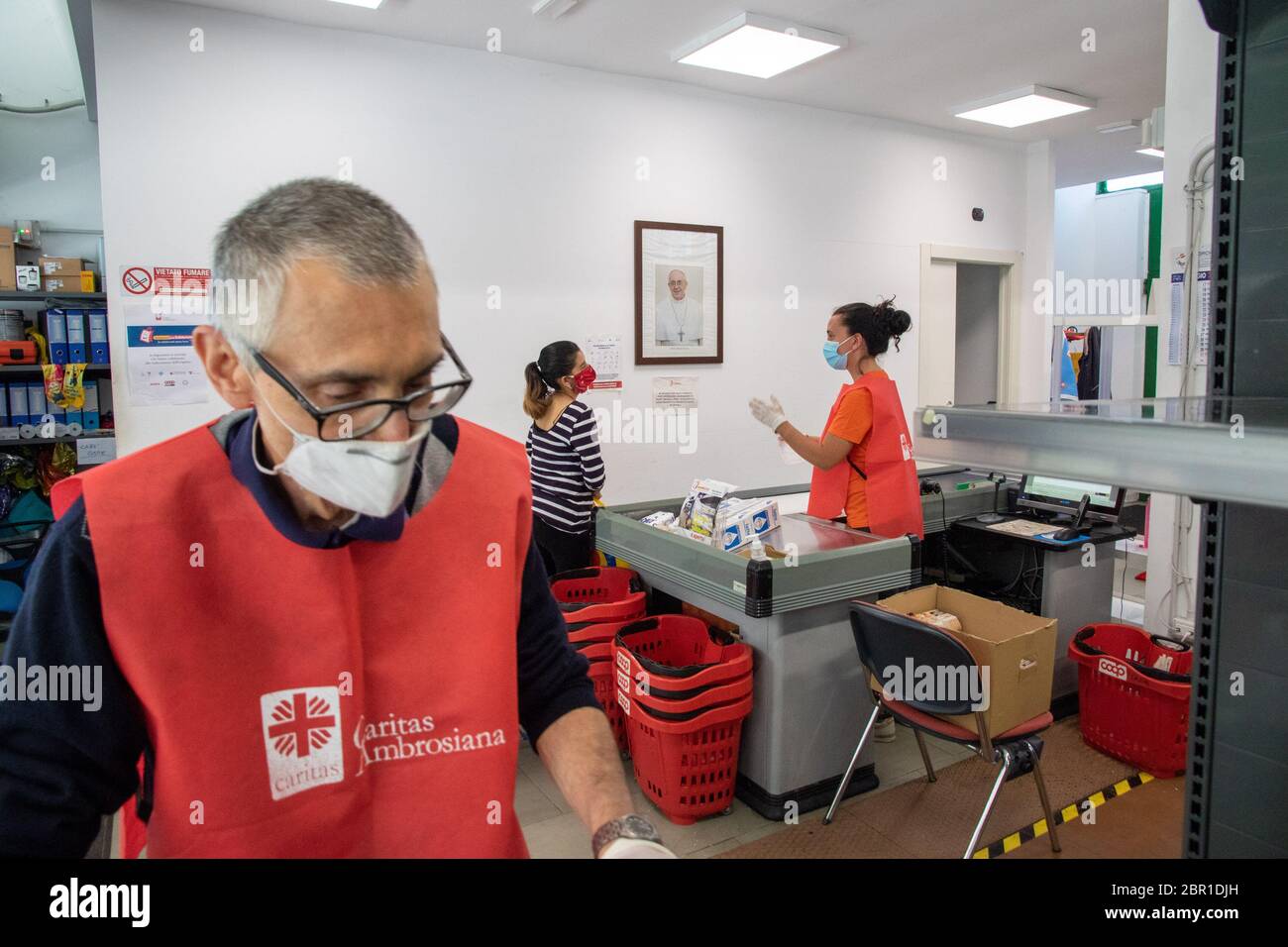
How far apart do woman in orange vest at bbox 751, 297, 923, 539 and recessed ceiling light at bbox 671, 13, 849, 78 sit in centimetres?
153

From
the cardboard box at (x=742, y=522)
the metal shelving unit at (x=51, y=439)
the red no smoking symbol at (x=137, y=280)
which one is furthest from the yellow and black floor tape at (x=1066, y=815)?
the metal shelving unit at (x=51, y=439)

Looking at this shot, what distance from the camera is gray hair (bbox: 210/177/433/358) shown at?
770 mm

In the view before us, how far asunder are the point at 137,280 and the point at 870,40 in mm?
3599

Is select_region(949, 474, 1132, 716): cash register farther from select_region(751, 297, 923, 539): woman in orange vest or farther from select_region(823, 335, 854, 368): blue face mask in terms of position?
select_region(823, 335, 854, 368): blue face mask

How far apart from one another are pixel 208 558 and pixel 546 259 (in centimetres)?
376

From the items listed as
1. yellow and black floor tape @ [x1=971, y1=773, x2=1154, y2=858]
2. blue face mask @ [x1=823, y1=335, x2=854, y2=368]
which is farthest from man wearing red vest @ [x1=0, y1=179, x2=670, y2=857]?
blue face mask @ [x1=823, y1=335, x2=854, y2=368]

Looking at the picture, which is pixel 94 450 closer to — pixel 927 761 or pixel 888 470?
pixel 888 470

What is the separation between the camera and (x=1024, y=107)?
5324mm

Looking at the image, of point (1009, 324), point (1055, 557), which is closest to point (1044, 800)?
point (1055, 557)

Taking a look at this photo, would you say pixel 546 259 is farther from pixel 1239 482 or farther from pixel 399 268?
pixel 1239 482

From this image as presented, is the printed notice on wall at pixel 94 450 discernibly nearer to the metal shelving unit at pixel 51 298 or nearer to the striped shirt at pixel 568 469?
the metal shelving unit at pixel 51 298

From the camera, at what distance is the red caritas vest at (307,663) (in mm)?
792

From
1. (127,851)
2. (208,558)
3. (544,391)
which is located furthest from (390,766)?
(544,391)

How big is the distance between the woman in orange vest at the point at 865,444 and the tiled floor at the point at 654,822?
0.91 metres
